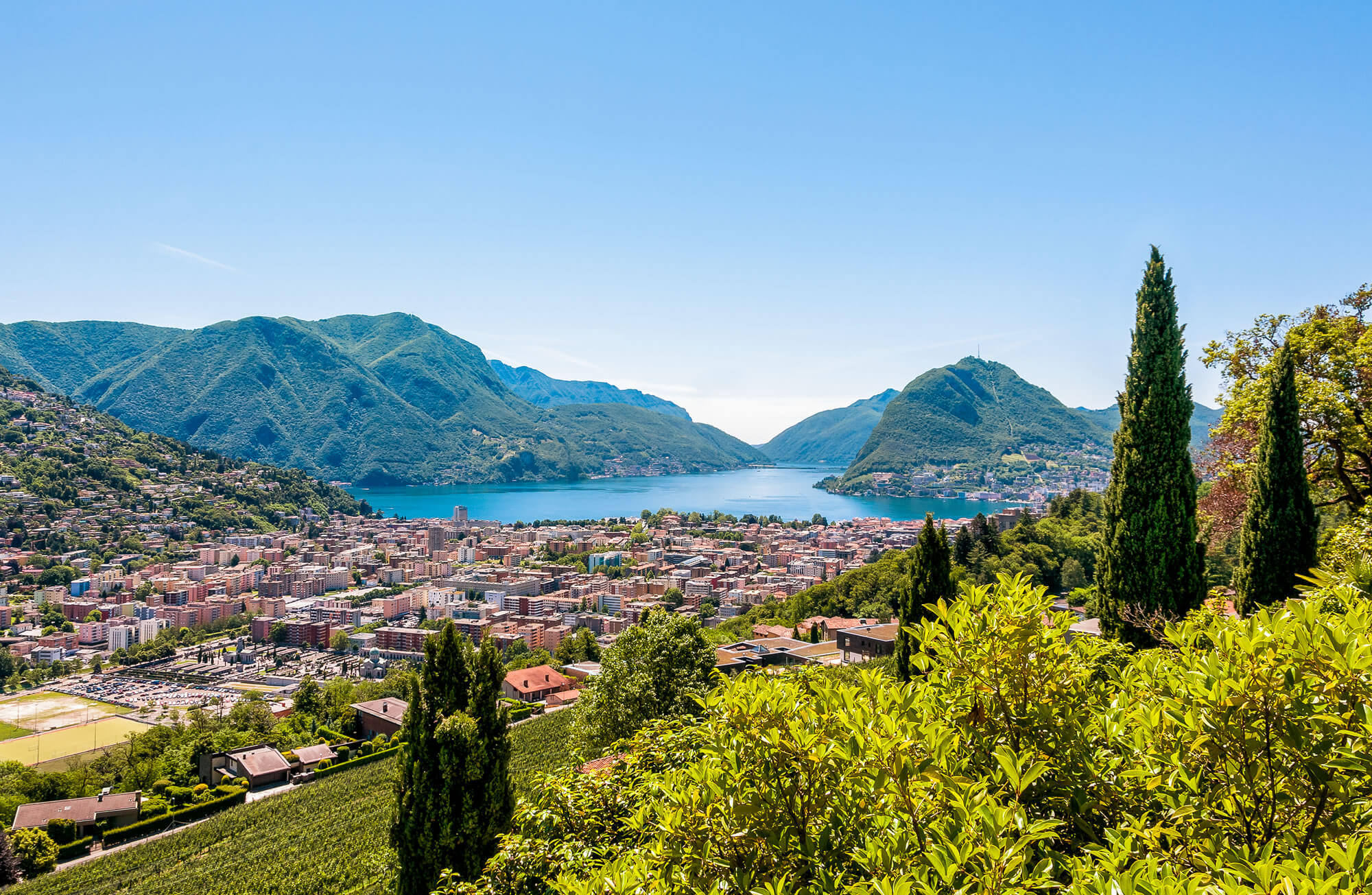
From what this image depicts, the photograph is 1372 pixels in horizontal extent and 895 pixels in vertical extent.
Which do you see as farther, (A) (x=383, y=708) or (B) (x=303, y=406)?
(B) (x=303, y=406)

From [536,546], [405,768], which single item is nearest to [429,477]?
[536,546]

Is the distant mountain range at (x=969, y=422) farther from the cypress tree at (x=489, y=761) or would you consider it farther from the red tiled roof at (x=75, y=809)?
the cypress tree at (x=489, y=761)

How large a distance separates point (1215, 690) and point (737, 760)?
3.28ft

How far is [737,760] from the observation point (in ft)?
5.65

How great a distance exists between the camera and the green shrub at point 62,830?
47.7 ft

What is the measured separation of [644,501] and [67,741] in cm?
8681

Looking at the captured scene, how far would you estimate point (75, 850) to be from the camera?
14422 millimetres

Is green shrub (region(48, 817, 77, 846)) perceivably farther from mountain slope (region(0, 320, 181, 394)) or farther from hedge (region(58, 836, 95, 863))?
mountain slope (region(0, 320, 181, 394))

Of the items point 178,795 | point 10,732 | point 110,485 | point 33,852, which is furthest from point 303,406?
point 33,852

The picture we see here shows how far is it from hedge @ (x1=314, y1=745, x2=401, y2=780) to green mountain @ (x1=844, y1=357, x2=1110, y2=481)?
107 m

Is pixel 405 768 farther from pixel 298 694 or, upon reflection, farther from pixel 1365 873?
pixel 298 694

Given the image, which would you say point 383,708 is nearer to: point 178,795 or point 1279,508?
point 178,795

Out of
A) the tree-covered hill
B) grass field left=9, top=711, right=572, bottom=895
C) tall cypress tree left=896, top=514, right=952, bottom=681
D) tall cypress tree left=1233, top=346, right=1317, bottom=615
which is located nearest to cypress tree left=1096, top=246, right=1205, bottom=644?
tall cypress tree left=1233, top=346, right=1317, bottom=615

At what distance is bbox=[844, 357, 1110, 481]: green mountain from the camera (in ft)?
393
